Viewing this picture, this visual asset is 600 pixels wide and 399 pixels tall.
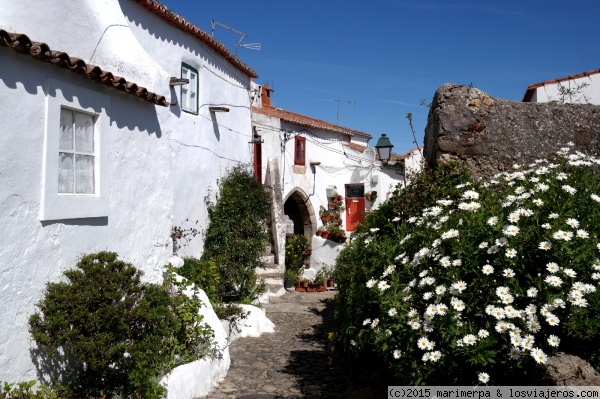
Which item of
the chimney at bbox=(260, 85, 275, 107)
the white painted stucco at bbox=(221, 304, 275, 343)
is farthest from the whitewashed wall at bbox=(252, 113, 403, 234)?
the white painted stucco at bbox=(221, 304, 275, 343)

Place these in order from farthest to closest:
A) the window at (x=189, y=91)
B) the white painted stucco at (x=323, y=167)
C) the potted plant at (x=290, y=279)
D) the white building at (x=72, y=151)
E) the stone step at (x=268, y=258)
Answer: the white painted stucco at (x=323, y=167), the potted plant at (x=290, y=279), the stone step at (x=268, y=258), the window at (x=189, y=91), the white building at (x=72, y=151)

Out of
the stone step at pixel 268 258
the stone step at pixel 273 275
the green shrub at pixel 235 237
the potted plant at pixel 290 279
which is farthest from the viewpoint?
the potted plant at pixel 290 279

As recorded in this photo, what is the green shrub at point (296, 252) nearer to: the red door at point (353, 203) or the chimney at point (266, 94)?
the red door at point (353, 203)

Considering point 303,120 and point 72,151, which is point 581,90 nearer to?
point 303,120

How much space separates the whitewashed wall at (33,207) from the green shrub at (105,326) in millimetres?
164

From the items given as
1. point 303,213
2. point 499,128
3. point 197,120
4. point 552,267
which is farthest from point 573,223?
point 303,213

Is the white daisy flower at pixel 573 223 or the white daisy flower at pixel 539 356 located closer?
the white daisy flower at pixel 539 356

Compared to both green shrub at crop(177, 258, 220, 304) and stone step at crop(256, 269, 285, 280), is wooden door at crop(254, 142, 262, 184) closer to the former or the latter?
stone step at crop(256, 269, 285, 280)

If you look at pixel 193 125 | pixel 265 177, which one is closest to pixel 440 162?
pixel 193 125

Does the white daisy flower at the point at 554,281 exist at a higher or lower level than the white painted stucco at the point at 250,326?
higher

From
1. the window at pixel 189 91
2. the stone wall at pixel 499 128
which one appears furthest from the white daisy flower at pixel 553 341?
the window at pixel 189 91

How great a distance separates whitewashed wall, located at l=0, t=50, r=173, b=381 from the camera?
4.13 metres

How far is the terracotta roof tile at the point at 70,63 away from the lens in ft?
13.4

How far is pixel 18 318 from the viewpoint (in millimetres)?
4207
